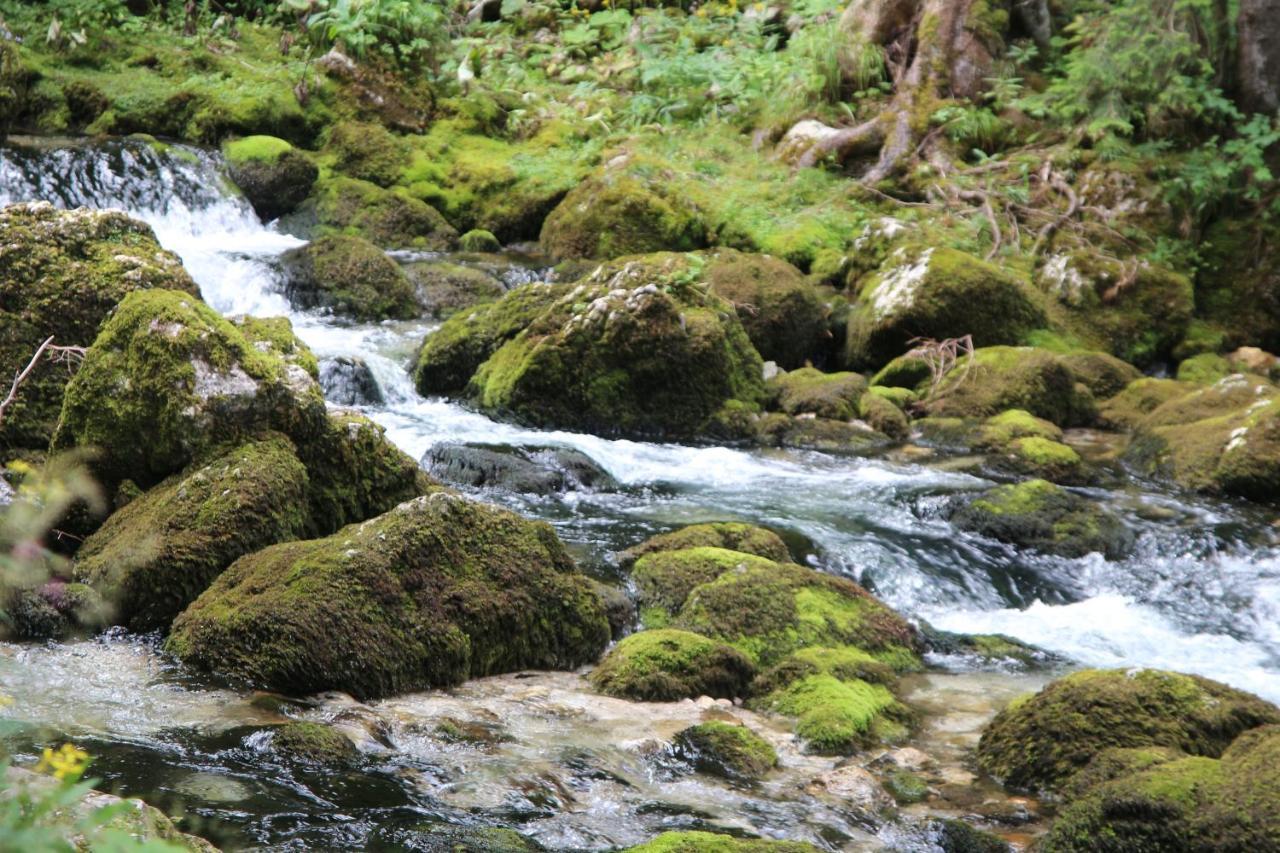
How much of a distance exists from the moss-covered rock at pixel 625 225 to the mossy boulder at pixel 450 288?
1.50 meters

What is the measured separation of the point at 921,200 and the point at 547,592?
454 inches

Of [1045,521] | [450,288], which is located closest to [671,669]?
[1045,521]

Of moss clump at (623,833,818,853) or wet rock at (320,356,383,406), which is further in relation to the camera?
wet rock at (320,356,383,406)

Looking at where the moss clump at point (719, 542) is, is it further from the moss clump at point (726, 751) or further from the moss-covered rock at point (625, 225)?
the moss-covered rock at point (625, 225)

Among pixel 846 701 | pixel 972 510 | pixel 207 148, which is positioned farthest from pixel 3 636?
pixel 207 148

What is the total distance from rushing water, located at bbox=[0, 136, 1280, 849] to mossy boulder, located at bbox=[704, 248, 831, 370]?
246 cm

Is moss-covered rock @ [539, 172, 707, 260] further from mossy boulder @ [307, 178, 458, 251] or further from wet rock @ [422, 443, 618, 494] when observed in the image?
wet rock @ [422, 443, 618, 494]

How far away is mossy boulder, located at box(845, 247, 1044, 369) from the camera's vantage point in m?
12.7

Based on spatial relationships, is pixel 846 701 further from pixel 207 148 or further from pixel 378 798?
pixel 207 148

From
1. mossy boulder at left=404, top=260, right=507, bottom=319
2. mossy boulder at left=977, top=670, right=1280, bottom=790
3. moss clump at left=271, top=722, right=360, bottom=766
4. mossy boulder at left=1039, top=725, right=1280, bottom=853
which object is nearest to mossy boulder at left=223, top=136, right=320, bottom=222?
mossy boulder at left=404, top=260, right=507, bottom=319

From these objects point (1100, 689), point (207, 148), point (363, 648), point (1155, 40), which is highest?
point (1155, 40)

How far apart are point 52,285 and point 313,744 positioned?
4131mm

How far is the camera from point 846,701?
17.2 feet

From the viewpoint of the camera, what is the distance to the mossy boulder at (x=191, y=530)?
16.8 ft
